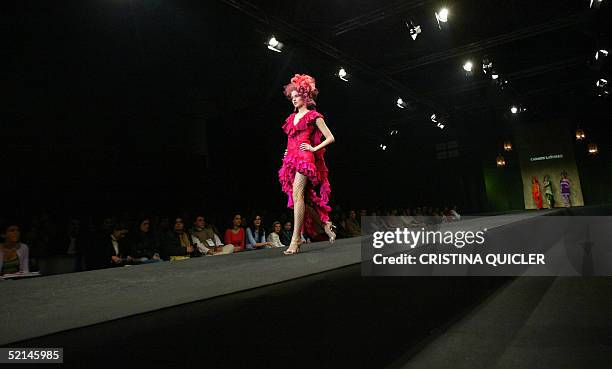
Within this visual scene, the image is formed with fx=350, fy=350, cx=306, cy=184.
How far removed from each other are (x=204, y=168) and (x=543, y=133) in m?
11.9

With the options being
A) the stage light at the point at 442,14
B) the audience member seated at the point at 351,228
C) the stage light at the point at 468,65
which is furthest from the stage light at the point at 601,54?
the audience member seated at the point at 351,228

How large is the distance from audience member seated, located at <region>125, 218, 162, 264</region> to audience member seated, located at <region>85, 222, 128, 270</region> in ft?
0.31

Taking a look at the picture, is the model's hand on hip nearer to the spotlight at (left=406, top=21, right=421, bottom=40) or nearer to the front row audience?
the front row audience

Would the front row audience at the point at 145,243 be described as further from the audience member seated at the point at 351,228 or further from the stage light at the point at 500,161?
the stage light at the point at 500,161

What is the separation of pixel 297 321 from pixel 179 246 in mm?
4127

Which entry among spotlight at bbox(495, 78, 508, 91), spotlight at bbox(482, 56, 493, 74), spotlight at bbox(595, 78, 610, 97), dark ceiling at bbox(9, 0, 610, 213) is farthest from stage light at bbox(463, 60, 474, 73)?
spotlight at bbox(595, 78, 610, 97)

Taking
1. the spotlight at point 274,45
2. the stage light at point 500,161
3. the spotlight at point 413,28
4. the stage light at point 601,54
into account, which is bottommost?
the stage light at point 500,161

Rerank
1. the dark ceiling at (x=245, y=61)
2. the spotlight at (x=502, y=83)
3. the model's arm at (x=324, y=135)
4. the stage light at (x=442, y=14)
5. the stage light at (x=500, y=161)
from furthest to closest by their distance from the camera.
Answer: the stage light at (x=500, y=161) < the spotlight at (x=502, y=83) < the stage light at (x=442, y=14) < the dark ceiling at (x=245, y=61) < the model's arm at (x=324, y=135)

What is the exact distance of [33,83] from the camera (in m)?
4.22

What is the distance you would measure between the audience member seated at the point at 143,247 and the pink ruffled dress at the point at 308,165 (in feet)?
9.18

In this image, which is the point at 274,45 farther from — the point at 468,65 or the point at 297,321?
the point at 297,321

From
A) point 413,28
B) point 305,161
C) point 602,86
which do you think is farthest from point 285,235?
point 602,86

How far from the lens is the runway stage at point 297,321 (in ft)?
2.34

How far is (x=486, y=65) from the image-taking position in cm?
734
